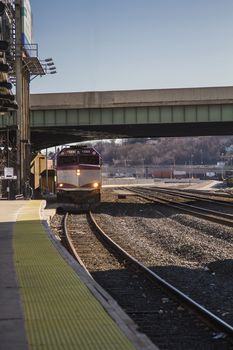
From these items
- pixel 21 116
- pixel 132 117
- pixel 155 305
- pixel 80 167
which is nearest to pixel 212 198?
pixel 132 117

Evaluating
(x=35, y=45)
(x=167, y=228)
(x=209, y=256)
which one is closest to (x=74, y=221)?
(x=167, y=228)

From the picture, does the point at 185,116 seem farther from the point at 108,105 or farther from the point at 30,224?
the point at 30,224

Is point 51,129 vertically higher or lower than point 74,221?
higher

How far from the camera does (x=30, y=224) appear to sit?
21.3 metres

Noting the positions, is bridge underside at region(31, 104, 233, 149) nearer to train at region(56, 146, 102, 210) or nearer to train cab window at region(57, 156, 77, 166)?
train at region(56, 146, 102, 210)

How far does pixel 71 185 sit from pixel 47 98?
1397 centimetres

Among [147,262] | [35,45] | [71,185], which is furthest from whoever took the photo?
[35,45]

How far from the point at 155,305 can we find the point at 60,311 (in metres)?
2.35

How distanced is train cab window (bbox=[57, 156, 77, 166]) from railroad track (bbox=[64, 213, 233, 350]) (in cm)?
1706

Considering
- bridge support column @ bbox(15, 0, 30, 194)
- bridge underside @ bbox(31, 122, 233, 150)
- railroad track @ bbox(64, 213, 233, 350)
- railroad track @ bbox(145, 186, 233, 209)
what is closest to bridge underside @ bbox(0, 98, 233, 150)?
bridge support column @ bbox(15, 0, 30, 194)

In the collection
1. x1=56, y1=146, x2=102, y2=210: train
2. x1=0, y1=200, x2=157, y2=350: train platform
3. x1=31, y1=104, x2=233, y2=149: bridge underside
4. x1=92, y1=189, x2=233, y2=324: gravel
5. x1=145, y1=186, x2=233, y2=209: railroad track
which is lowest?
x1=145, y1=186, x2=233, y2=209: railroad track

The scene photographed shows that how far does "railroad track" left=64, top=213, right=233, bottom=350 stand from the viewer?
735cm

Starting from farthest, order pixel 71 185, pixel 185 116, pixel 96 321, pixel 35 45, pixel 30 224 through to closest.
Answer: pixel 35 45 < pixel 185 116 < pixel 71 185 < pixel 30 224 < pixel 96 321

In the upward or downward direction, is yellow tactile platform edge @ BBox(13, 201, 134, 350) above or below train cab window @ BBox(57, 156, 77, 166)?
below
